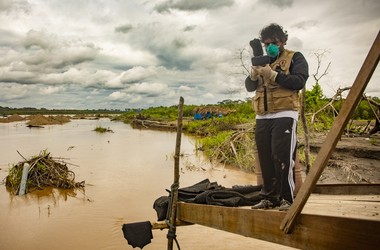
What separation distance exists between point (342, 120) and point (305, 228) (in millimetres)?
711

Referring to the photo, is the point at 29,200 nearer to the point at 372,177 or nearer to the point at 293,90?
the point at 293,90

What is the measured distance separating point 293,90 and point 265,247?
2875 mm

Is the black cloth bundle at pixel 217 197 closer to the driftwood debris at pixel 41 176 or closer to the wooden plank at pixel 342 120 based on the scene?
the wooden plank at pixel 342 120

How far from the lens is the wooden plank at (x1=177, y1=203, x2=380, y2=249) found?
5.43 ft

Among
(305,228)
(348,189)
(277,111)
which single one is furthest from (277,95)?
(305,228)

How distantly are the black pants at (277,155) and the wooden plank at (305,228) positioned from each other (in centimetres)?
42

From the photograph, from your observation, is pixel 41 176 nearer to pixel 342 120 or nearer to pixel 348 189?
pixel 348 189

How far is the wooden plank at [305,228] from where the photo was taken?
5.43ft

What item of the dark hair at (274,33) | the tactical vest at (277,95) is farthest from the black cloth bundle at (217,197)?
the dark hair at (274,33)

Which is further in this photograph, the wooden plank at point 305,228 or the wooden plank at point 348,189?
the wooden plank at point 348,189

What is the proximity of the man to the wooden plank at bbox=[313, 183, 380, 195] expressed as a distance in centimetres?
59

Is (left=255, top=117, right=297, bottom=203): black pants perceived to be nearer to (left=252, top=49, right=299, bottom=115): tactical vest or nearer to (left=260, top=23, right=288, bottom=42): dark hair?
(left=252, top=49, right=299, bottom=115): tactical vest

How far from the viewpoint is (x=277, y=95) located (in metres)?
3.00

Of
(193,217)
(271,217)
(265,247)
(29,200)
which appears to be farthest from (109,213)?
(271,217)
